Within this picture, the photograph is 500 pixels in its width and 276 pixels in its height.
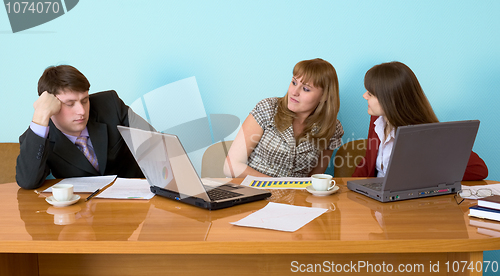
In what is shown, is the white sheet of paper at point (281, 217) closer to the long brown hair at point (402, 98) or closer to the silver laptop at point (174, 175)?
the silver laptop at point (174, 175)

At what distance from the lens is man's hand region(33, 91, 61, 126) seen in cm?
165

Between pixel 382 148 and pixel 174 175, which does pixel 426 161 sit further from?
pixel 174 175

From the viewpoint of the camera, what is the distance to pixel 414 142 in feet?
4.00

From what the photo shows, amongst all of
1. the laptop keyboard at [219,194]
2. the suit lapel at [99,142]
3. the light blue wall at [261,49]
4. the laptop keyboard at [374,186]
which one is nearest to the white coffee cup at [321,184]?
the laptop keyboard at [374,186]

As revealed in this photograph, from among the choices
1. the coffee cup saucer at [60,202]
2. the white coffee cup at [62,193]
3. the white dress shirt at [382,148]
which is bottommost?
the white dress shirt at [382,148]

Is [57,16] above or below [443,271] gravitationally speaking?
above

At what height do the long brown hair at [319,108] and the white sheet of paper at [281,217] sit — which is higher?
the long brown hair at [319,108]

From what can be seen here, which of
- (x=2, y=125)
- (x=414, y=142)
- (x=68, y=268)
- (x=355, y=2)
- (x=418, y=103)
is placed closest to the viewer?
(x=414, y=142)

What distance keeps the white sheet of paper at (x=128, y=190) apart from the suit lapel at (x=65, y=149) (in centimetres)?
25

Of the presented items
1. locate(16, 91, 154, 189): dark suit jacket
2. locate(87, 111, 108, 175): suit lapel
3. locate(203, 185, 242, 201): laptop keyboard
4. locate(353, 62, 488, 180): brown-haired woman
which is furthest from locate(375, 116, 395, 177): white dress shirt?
locate(87, 111, 108, 175): suit lapel

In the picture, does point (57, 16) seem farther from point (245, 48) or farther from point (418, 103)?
point (418, 103)

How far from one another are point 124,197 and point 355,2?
1854 mm

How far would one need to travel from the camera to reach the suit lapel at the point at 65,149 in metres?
1.76

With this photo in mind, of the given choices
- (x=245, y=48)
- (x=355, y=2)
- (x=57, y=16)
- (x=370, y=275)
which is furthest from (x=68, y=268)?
(x=355, y=2)
